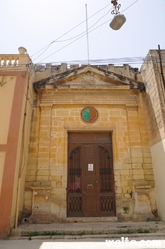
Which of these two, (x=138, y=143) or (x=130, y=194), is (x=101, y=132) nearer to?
(x=138, y=143)

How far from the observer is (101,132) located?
6848mm

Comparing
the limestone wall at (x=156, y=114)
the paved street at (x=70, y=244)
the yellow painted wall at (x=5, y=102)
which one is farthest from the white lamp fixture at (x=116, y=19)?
the paved street at (x=70, y=244)

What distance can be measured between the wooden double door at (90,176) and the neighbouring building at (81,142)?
0.10 ft

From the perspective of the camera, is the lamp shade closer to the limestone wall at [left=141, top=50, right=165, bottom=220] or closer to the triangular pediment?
the limestone wall at [left=141, top=50, right=165, bottom=220]

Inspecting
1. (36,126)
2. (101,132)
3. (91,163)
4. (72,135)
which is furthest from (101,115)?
(36,126)

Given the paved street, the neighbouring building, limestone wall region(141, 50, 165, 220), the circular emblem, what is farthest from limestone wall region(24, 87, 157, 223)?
the paved street

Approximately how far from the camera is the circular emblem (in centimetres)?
682

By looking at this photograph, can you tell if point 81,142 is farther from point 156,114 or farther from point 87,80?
point 156,114

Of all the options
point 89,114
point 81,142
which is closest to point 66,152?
point 81,142

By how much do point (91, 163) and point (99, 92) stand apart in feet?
9.06

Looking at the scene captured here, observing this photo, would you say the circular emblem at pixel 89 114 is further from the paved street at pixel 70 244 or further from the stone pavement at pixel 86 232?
the paved street at pixel 70 244

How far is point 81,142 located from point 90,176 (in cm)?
125

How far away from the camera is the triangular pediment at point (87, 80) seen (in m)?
7.07

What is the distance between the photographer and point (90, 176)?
634cm
